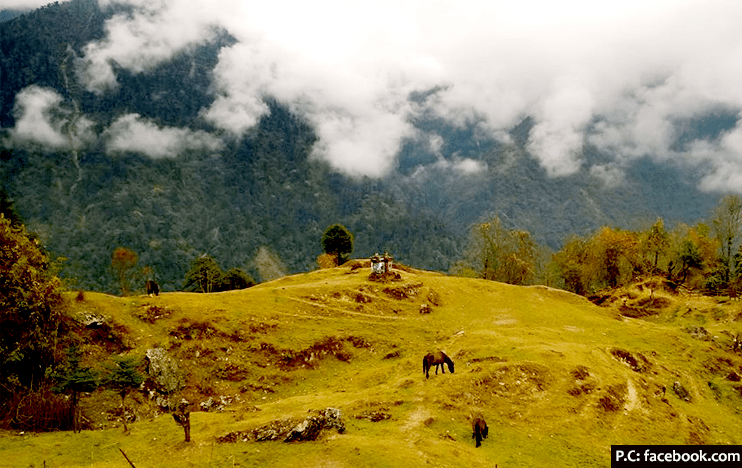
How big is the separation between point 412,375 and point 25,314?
31450 millimetres

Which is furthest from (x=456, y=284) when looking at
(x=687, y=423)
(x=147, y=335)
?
(x=147, y=335)

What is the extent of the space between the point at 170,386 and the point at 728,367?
58.9 m

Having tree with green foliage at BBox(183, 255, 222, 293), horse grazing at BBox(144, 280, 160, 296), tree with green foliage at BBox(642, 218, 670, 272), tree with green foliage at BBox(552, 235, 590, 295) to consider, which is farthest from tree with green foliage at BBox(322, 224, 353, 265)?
horse grazing at BBox(144, 280, 160, 296)

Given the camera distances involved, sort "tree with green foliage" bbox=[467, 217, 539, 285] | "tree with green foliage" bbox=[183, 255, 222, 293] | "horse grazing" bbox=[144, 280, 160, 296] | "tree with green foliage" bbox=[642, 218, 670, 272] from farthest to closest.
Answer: "tree with green foliage" bbox=[183, 255, 222, 293], "tree with green foliage" bbox=[467, 217, 539, 285], "tree with green foliage" bbox=[642, 218, 670, 272], "horse grazing" bbox=[144, 280, 160, 296]

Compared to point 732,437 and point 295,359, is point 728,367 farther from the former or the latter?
point 295,359

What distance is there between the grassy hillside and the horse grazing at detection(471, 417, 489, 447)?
0.60 meters

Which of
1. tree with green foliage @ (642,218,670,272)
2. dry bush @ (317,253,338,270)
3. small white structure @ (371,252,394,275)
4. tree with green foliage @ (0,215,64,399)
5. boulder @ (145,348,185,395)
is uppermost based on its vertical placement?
tree with green foliage @ (642,218,670,272)

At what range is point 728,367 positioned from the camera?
5231cm

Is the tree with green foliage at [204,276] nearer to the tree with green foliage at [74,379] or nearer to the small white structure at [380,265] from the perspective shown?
the small white structure at [380,265]

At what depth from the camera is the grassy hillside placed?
26.6m

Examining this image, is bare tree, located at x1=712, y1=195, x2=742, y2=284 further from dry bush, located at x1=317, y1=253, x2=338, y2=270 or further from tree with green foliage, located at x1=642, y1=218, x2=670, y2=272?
dry bush, located at x1=317, y1=253, x2=338, y2=270

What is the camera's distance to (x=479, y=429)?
93.2ft

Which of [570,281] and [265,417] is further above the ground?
[570,281]

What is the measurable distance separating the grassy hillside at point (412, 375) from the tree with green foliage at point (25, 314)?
5414 mm
